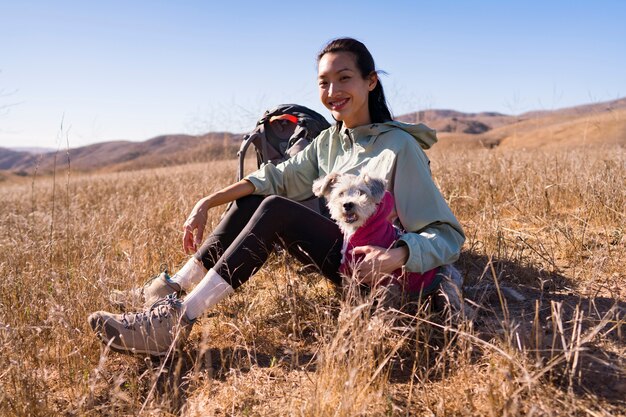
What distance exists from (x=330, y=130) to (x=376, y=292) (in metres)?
1.30

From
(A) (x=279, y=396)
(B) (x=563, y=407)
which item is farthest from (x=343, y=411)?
(B) (x=563, y=407)

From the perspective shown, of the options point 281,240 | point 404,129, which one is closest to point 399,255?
point 281,240

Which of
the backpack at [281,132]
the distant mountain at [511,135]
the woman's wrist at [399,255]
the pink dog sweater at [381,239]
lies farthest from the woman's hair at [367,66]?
the distant mountain at [511,135]

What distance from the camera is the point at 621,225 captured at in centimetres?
353

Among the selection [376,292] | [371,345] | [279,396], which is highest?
[376,292]

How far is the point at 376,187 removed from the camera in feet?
7.72

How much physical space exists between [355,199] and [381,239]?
0.82 feet

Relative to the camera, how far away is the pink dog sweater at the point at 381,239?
7.75 ft

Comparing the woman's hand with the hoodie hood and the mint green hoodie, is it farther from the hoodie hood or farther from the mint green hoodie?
the hoodie hood

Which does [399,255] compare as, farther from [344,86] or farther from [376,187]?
[344,86]

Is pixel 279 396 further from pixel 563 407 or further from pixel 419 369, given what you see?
pixel 563 407

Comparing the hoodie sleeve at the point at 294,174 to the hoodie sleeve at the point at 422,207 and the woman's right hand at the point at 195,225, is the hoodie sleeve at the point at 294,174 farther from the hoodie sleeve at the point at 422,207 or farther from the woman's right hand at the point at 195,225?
the hoodie sleeve at the point at 422,207

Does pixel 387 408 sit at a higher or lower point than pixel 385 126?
lower

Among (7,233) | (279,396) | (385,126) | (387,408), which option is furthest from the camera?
(7,233)
